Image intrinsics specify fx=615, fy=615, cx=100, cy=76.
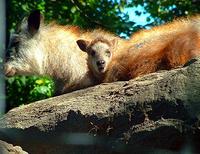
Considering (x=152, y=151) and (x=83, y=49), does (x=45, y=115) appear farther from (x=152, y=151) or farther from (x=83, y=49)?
(x=83, y=49)

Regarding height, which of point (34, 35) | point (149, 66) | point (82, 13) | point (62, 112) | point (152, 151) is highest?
point (82, 13)

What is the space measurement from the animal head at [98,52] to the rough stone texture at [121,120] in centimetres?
73

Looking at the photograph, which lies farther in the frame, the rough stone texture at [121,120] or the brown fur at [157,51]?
the brown fur at [157,51]

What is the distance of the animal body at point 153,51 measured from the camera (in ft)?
15.0

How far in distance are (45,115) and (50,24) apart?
7.22 feet

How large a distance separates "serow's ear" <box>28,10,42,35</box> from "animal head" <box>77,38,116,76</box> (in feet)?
2.44

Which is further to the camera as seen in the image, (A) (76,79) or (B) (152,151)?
(A) (76,79)

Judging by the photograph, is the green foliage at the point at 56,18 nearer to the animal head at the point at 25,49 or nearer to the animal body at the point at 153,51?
the animal head at the point at 25,49

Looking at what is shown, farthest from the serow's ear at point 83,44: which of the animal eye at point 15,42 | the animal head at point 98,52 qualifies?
the animal eye at point 15,42

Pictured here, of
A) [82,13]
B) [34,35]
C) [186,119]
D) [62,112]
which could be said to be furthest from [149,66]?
[82,13]

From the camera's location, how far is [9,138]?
4445mm

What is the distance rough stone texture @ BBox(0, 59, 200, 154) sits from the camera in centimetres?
373

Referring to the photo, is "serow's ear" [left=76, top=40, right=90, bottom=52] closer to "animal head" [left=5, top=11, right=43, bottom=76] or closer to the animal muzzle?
the animal muzzle

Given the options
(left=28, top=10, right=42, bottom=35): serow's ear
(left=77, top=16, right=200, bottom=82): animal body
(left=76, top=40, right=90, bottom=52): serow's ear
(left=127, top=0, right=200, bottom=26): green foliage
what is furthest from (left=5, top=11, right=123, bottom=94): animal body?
(left=127, top=0, right=200, bottom=26): green foliage
